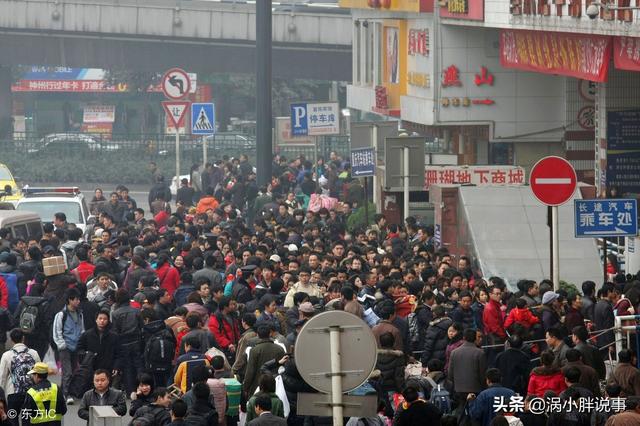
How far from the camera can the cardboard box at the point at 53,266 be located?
757 inches

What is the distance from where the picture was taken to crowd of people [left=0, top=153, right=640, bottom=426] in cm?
1368

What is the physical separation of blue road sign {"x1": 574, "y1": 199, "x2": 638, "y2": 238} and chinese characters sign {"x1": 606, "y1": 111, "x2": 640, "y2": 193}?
28.8 feet

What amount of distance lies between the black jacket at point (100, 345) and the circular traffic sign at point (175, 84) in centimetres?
1850

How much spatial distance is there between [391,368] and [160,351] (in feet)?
8.88

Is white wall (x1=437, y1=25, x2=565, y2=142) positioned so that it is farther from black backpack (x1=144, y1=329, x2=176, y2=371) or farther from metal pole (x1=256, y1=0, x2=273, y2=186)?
black backpack (x1=144, y1=329, x2=176, y2=371)

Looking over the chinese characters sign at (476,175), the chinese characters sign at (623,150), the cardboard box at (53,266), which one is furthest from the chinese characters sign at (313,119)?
the cardboard box at (53,266)

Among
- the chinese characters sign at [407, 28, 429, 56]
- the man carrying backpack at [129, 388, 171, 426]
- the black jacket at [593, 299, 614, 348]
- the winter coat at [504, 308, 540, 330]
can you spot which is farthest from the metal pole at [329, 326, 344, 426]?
the chinese characters sign at [407, 28, 429, 56]

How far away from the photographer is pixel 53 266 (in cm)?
1936

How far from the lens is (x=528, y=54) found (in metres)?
27.1

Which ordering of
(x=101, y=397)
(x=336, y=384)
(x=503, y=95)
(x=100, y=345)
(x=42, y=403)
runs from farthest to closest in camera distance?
(x=503, y=95)
(x=100, y=345)
(x=101, y=397)
(x=42, y=403)
(x=336, y=384)

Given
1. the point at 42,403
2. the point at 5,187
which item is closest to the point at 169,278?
the point at 42,403

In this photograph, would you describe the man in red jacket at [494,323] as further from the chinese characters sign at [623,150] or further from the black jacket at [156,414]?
the chinese characters sign at [623,150]

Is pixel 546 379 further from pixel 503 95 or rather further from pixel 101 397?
pixel 503 95

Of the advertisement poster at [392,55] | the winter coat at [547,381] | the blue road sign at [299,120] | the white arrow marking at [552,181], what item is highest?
the advertisement poster at [392,55]
